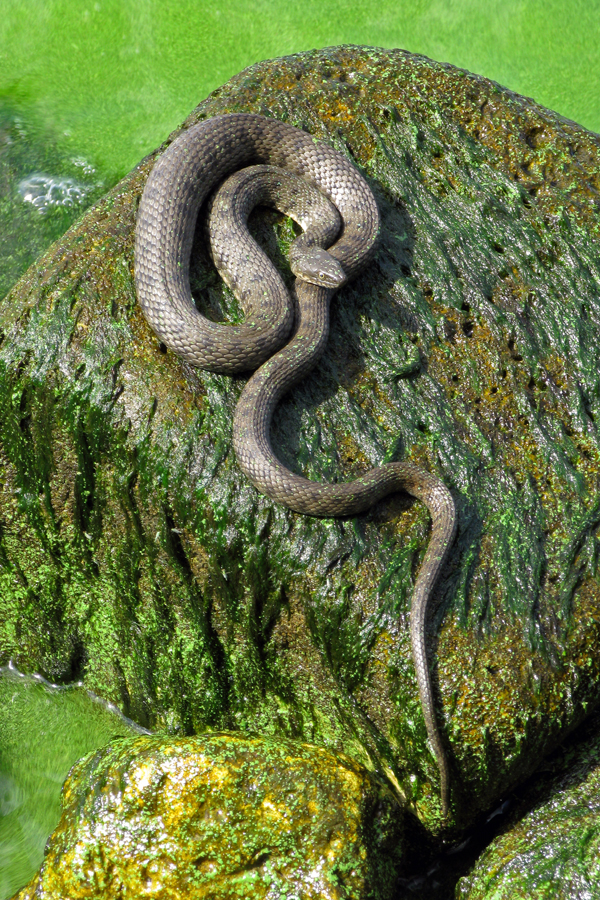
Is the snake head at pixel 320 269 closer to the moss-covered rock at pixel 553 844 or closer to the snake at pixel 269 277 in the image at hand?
the snake at pixel 269 277

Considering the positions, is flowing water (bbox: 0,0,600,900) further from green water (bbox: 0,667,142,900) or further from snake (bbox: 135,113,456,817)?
green water (bbox: 0,667,142,900)

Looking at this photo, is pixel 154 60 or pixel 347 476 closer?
pixel 347 476

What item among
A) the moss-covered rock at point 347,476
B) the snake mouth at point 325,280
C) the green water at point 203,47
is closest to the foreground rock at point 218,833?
the moss-covered rock at point 347,476

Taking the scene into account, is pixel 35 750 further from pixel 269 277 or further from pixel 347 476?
pixel 269 277

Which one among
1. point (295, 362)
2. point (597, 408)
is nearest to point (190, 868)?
point (295, 362)

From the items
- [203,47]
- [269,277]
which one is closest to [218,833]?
[269,277]

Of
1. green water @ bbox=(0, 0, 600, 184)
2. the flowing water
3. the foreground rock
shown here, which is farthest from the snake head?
green water @ bbox=(0, 0, 600, 184)
